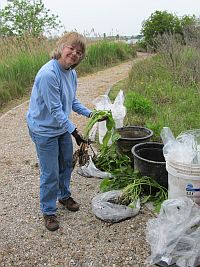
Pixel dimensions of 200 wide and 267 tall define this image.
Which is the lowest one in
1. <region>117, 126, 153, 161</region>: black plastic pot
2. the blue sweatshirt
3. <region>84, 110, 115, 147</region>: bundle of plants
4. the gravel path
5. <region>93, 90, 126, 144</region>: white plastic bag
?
the gravel path

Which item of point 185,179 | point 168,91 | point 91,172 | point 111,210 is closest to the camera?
point 185,179

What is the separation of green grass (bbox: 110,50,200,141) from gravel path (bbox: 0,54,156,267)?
1.65m

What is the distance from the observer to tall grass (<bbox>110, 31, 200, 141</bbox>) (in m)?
5.53

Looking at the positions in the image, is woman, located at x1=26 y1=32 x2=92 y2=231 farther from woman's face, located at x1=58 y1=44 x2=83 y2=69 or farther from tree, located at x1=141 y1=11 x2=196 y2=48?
tree, located at x1=141 y1=11 x2=196 y2=48

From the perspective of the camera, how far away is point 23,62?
946 centimetres

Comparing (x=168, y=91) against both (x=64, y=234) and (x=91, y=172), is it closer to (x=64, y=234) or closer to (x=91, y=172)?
(x=91, y=172)

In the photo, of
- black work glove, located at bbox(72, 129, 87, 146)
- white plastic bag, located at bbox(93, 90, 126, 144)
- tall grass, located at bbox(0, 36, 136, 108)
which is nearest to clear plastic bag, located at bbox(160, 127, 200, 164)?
black work glove, located at bbox(72, 129, 87, 146)

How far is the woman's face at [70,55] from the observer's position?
9.30ft

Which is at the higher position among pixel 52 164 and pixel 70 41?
pixel 70 41

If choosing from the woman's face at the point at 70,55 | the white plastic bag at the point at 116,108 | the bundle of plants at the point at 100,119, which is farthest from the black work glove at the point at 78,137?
the white plastic bag at the point at 116,108

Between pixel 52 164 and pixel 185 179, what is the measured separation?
1090 mm

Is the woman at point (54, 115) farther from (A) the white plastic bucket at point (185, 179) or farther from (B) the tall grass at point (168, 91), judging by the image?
(B) the tall grass at point (168, 91)

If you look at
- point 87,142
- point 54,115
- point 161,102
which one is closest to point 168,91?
point 161,102

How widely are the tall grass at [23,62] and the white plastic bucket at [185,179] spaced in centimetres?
603
